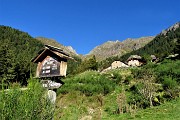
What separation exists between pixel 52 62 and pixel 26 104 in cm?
484

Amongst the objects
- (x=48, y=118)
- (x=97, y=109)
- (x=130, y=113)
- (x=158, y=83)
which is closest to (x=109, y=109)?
(x=97, y=109)

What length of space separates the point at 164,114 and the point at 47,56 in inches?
357

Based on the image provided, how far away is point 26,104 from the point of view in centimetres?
573

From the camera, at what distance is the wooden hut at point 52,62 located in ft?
33.7

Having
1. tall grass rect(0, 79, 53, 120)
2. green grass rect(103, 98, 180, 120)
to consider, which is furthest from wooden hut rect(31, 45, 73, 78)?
green grass rect(103, 98, 180, 120)

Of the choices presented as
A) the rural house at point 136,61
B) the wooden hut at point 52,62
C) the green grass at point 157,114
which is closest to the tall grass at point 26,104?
the wooden hut at point 52,62

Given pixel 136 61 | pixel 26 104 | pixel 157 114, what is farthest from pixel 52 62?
pixel 136 61

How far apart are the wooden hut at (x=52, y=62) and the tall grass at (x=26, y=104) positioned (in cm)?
390

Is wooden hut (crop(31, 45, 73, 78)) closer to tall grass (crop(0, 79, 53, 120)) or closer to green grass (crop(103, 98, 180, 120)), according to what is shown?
tall grass (crop(0, 79, 53, 120))

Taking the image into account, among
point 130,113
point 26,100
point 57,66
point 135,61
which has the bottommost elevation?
point 130,113

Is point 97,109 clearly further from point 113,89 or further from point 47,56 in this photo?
point 47,56

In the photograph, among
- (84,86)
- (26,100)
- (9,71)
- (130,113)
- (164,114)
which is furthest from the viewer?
(9,71)

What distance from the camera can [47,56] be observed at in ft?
35.1

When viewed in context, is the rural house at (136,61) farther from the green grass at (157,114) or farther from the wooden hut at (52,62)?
the wooden hut at (52,62)
